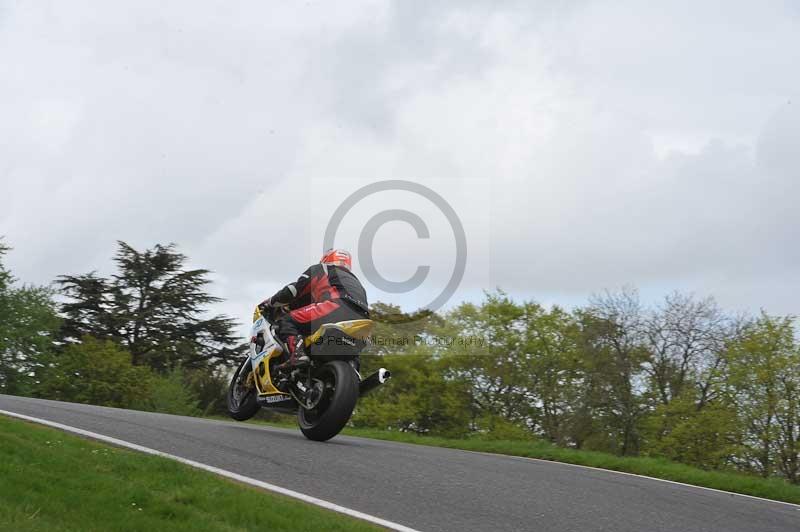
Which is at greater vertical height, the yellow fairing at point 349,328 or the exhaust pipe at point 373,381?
the yellow fairing at point 349,328

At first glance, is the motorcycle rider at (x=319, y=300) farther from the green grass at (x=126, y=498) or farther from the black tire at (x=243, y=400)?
the green grass at (x=126, y=498)

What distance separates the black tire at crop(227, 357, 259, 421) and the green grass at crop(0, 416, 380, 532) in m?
4.91

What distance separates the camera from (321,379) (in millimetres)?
9867

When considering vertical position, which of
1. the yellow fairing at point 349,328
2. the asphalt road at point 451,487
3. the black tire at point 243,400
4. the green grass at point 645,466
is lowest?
the asphalt road at point 451,487

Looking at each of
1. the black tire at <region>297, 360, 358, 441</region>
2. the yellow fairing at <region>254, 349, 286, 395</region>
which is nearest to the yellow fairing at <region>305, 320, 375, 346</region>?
the black tire at <region>297, 360, 358, 441</region>

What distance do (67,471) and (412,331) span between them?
4808 centimetres

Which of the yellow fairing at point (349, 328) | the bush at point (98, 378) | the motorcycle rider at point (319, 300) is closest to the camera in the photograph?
the yellow fairing at point (349, 328)

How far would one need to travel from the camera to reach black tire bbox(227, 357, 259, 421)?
460 inches

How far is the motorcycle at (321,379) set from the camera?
9.48 metres

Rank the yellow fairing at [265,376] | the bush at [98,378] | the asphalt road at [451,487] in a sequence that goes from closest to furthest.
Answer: the asphalt road at [451,487] → the yellow fairing at [265,376] → the bush at [98,378]

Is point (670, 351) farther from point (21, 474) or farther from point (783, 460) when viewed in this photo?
point (21, 474)

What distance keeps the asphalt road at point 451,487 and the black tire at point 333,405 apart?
251mm

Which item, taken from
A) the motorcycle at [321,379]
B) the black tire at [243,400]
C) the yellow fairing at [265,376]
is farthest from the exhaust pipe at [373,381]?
the black tire at [243,400]

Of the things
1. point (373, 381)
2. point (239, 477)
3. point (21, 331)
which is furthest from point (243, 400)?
point (21, 331)
